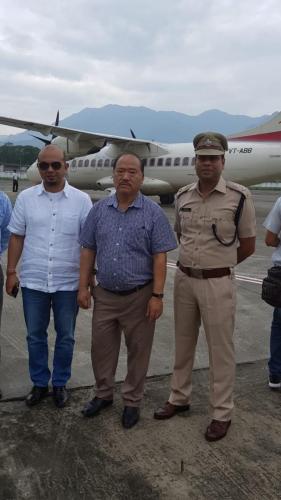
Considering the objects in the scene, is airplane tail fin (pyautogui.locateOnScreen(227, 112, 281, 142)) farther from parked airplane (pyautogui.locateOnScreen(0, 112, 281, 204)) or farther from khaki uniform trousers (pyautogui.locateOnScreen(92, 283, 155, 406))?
khaki uniform trousers (pyautogui.locateOnScreen(92, 283, 155, 406))

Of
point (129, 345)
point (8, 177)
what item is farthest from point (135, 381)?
point (8, 177)

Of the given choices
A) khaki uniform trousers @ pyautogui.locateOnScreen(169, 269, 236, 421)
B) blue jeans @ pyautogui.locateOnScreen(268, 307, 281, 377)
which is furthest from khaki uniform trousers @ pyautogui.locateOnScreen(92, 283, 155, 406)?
blue jeans @ pyautogui.locateOnScreen(268, 307, 281, 377)

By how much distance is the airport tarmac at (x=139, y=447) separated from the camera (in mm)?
2463

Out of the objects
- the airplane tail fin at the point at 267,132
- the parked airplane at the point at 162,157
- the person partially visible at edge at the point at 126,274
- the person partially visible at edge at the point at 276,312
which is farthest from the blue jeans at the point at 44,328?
the airplane tail fin at the point at 267,132

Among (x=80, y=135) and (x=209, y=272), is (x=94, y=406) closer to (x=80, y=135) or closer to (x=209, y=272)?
(x=209, y=272)

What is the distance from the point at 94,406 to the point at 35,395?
45cm

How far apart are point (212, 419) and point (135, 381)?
0.56 meters

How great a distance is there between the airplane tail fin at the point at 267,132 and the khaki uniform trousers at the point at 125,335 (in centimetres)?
1451

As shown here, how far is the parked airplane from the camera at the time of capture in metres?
16.5

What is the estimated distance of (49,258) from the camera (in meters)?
3.27

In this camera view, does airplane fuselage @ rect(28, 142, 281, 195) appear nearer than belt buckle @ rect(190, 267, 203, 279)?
No

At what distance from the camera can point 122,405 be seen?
3.37m

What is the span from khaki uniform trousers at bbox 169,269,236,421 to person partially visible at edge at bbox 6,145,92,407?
30.2 inches

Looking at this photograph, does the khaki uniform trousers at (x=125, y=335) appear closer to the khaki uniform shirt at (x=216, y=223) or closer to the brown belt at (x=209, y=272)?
the brown belt at (x=209, y=272)
